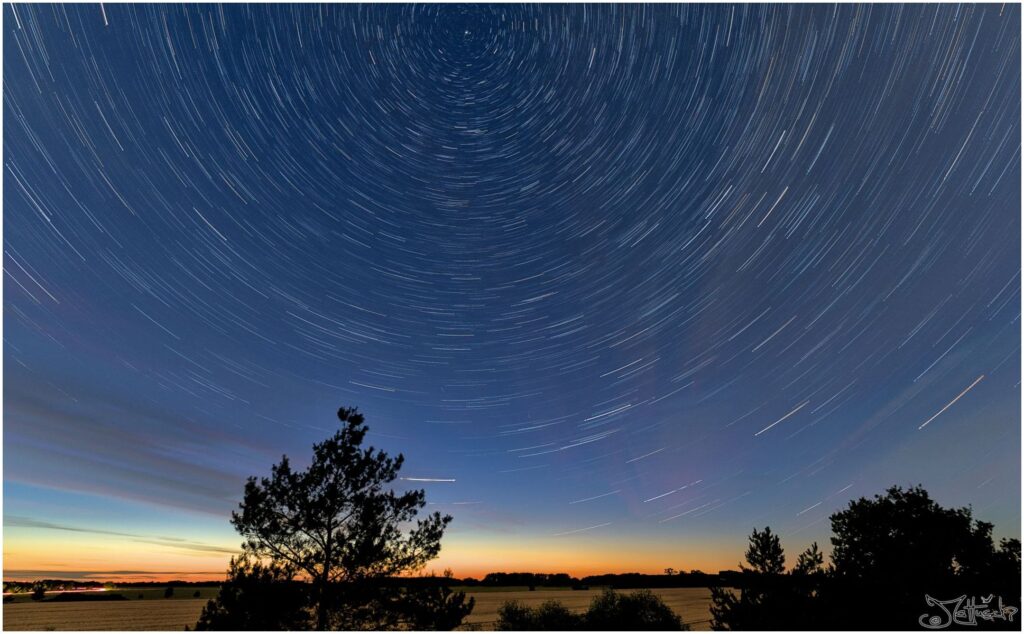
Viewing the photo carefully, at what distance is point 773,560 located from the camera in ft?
53.3

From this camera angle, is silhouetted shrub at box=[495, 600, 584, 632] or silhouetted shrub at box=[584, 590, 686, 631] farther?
silhouetted shrub at box=[584, 590, 686, 631]

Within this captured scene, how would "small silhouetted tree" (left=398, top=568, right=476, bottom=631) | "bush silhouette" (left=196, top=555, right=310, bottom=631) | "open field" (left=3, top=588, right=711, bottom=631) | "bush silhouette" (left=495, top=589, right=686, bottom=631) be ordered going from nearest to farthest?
1. "bush silhouette" (left=196, top=555, right=310, bottom=631)
2. "small silhouetted tree" (left=398, top=568, right=476, bottom=631)
3. "bush silhouette" (left=495, top=589, right=686, bottom=631)
4. "open field" (left=3, top=588, right=711, bottom=631)

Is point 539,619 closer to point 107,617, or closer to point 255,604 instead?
point 255,604

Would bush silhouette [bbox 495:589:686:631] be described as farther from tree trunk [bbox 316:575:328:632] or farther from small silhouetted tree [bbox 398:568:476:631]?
tree trunk [bbox 316:575:328:632]

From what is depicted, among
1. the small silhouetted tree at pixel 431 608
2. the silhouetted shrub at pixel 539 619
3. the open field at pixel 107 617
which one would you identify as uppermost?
the small silhouetted tree at pixel 431 608

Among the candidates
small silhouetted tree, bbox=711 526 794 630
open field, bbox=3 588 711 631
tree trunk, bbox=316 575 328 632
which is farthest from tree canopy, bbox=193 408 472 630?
open field, bbox=3 588 711 631

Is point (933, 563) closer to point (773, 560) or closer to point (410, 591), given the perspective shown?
point (773, 560)

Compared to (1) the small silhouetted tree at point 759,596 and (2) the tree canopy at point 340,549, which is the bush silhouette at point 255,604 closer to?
(2) the tree canopy at point 340,549

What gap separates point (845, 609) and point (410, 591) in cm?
1359

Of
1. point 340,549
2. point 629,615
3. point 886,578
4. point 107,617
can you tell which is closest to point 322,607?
point 340,549

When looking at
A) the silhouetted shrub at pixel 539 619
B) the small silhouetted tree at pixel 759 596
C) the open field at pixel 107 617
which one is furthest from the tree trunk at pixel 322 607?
the open field at pixel 107 617

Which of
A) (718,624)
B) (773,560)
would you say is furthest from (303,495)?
(773,560)

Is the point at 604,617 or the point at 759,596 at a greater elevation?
the point at 759,596

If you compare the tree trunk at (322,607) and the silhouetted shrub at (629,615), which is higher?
the tree trunk at (322,607)
